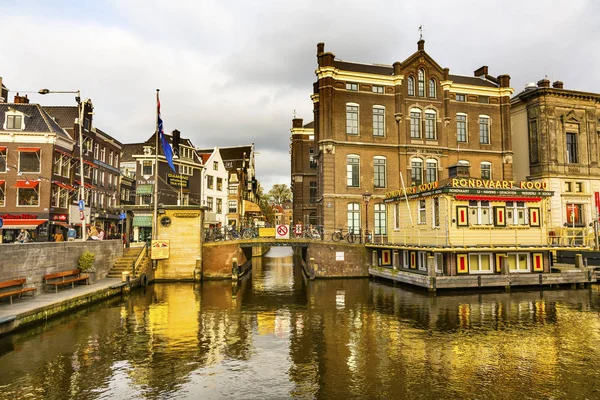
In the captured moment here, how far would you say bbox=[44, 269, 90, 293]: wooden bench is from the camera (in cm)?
2105

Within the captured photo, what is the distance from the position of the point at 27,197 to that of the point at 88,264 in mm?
16842

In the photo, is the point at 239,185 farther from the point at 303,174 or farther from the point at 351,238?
the point at 351,238

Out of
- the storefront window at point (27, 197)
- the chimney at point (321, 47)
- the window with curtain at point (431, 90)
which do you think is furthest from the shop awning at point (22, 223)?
the window with curtain at point (431, 90)

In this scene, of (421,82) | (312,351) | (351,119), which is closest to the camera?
(312,351)

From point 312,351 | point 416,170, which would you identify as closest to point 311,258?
point 416,170

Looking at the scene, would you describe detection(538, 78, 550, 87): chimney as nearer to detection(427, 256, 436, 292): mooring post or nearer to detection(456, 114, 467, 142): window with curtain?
detection(456, 114, 467, 142): window with curtain

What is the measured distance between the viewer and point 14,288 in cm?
1850

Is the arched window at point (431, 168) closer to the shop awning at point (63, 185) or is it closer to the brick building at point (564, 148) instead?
the brick building at point (564, 148)

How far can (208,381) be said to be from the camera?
11.0 m

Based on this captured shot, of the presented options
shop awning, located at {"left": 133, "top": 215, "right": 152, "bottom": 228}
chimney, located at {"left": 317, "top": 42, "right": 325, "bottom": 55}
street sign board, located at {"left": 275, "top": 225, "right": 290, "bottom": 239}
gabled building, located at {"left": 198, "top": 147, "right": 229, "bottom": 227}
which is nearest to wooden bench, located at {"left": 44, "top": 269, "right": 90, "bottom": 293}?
street sign board, located at {"left": 275, "top": 225, "right": 290, "bottom": 239}

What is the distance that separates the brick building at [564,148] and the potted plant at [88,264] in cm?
4478

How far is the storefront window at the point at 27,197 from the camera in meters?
35.8

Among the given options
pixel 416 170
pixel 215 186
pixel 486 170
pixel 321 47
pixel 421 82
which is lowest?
pixel 416 170

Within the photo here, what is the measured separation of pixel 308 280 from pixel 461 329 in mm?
17699
